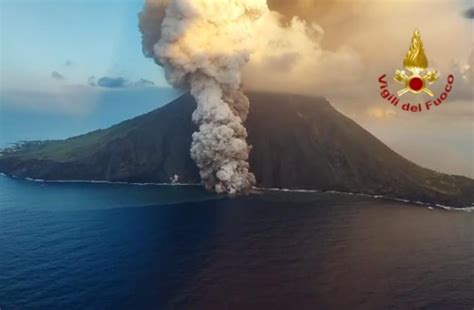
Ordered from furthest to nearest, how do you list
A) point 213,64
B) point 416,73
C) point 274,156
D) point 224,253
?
1. point 274,156
2. point 213,64
3. point 416,73
4. point 224,253

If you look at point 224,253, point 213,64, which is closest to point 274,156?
point 213,64

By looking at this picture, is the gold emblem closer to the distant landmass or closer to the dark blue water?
the dark blue water

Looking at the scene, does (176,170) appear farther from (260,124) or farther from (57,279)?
(57,279)

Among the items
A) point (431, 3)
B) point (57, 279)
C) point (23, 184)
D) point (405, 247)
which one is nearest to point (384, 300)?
point (405, 247)

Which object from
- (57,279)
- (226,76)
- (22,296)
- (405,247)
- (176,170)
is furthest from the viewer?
(176,170)

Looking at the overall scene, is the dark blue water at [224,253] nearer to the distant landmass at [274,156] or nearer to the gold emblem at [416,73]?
the distant landmass at [274,156]

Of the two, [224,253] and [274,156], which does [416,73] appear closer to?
[224,253]
